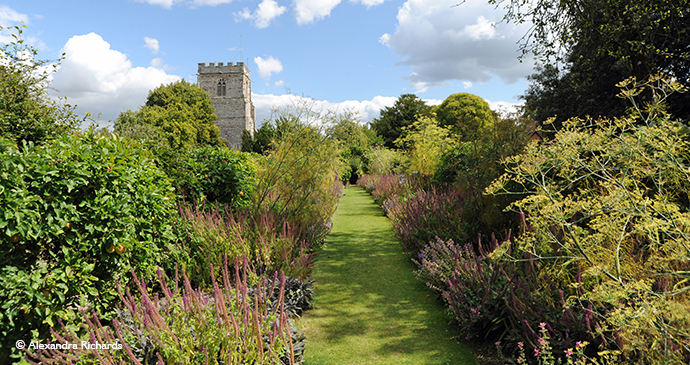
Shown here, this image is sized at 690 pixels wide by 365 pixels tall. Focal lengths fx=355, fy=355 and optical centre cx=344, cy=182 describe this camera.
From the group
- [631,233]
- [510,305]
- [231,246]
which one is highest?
[631,233]

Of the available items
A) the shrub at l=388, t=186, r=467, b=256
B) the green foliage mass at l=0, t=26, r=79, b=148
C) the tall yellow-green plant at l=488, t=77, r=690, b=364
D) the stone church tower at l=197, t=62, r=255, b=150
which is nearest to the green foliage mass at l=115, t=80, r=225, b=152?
the stone church tower at l=197, t=62, r=255, b=150

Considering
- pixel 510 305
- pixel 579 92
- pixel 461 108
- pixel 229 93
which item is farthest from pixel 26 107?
pixel 229 93

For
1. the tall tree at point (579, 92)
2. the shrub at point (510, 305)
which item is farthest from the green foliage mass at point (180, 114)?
the shrub at point (510, 305)

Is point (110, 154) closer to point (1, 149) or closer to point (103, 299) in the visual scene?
point (1, 149)

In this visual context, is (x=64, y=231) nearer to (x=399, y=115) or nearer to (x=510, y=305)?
(x=510, y=305)

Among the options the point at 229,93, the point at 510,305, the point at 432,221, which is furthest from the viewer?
the point at 229,93

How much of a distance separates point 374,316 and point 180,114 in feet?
125

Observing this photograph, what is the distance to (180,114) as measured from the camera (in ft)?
121

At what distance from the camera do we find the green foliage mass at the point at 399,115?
40.0 metres

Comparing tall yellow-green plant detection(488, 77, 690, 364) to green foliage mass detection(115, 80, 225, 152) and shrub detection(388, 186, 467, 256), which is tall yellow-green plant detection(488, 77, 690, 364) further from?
→ green foliage mass detection(115, 80, 225, 152)

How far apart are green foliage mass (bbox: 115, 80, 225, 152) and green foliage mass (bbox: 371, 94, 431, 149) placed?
59.1 feet

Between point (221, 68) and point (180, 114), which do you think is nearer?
point (180, 114)

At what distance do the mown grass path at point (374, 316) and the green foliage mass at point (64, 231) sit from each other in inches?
66.8

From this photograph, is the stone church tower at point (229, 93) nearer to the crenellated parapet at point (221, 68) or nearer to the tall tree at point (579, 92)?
the crenellated parapet at point (221, 68)
